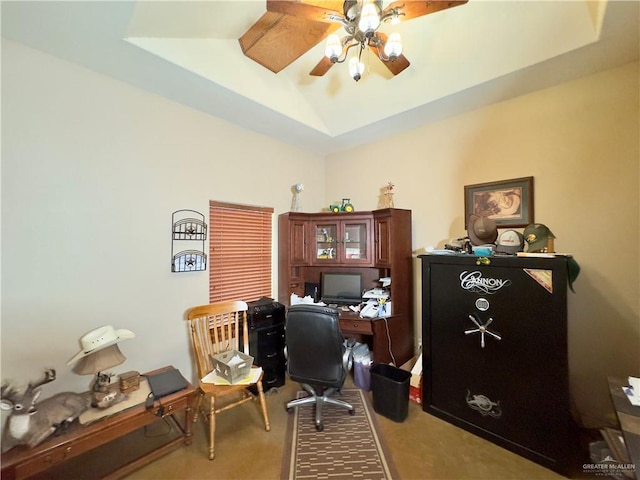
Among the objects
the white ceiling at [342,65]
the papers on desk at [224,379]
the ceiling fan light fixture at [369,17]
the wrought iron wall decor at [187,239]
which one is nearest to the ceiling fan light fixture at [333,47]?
the ceiling fan light fixture at [369,17]

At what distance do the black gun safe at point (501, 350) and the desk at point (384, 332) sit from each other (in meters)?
0.45

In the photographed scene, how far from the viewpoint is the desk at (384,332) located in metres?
2.57

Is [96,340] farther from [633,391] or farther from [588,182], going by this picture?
[588,182]

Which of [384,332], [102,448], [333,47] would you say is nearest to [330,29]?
[333,47]

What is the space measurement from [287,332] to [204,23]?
2.48 meters

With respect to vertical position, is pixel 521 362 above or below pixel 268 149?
below

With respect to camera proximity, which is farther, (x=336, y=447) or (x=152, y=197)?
(x=152, y=197)

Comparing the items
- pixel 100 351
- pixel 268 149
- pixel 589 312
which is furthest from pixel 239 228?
pixel 589 312

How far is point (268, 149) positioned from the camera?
10.3 ft

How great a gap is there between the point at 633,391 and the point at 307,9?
9.29 ft

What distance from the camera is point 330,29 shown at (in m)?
1.61

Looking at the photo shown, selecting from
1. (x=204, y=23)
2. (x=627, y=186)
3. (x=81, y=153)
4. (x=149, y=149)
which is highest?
(x=204, y=23)

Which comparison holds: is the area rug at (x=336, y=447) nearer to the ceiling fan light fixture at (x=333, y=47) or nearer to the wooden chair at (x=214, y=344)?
the wooden chair at (x=214, y=344)

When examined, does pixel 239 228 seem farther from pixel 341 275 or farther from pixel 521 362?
pixel 521 362
